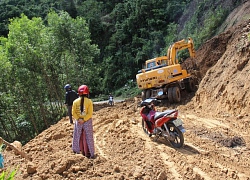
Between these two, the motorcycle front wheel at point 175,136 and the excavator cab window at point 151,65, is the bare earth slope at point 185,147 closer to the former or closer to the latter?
the motorcycle front wheel at point 175,136

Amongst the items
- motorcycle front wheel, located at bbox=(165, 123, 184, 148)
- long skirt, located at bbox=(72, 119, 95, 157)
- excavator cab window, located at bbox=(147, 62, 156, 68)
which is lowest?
motorcycle front wheel, located at bbox=(165, 123, 184, 148)

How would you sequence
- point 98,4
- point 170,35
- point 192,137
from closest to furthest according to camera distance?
Answer: point 192,137 < point 170,35 < point 98,4

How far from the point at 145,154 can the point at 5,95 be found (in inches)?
625

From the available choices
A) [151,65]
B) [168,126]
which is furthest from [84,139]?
[151,65]

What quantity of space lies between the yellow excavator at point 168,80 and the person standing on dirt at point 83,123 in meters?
8.23

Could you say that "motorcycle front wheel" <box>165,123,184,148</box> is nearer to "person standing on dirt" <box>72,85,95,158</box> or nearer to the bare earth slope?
the bare earth slope

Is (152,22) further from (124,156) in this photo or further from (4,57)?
(124,156)

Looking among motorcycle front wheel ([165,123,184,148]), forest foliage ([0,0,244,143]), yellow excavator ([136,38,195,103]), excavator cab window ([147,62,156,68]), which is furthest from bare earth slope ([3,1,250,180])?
forest foliage ([0,0,244,143])

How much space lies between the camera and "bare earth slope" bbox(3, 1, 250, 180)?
4734 millimetres

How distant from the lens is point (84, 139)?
5.77 m

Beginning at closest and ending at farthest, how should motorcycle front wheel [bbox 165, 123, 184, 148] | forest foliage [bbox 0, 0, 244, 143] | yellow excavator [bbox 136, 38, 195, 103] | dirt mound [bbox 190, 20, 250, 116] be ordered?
motorcycle front wheel [bbox 165, 123, 184, 148] < dirt mound [bbox 190, 20, 250, 116] < yellow excavator [bbox 136, 38, 195, 103] < forest foliage [bbox 0, 0, 244, 143]

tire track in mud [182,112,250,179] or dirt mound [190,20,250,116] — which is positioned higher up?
dirt mound [190,20,250,116]

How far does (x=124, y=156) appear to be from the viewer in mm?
5926

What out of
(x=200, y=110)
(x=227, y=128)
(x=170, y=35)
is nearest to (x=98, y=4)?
(x=170, y=35)
